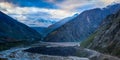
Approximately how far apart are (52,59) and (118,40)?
52040mm

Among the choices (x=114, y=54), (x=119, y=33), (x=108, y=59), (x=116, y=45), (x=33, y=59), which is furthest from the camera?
(x=119, y=33)

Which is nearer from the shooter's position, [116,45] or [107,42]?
[116,45]

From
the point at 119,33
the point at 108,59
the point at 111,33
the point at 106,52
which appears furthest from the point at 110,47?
the point at 108,59

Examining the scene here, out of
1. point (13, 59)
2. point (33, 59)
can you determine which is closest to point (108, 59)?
point (33, 59)

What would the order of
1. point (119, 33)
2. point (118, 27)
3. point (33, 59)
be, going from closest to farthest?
point (33, 59) < point (119, 33) < point (118, 27)

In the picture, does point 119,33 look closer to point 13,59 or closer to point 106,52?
point 106,52

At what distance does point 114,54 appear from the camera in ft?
507

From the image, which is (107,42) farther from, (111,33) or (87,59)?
(87,59)

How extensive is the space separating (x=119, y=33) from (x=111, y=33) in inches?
666

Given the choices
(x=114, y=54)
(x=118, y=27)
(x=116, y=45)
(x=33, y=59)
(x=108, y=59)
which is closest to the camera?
(x=108, y=59)

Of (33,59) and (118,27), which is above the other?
A: (118,27)

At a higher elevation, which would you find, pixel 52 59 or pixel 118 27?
pixel 118 27

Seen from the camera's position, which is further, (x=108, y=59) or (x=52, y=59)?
(x=52, y=59)

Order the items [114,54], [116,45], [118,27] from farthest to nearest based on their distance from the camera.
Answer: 1. [118,27]
2. [116,45]
3. [114,54]
